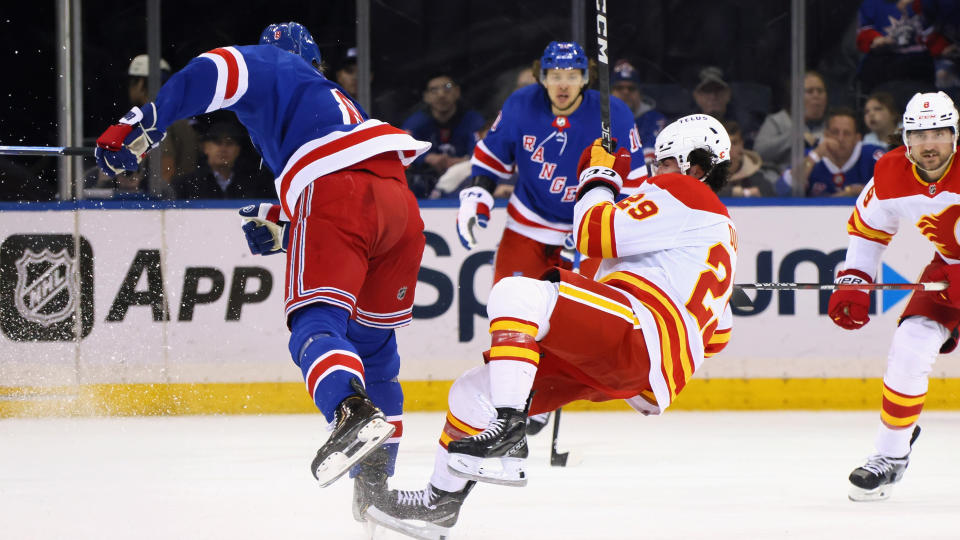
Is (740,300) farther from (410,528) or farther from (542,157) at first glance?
(542,157)

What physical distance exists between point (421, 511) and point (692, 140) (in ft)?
3.53

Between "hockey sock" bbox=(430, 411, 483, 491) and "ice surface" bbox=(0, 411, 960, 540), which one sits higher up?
"hockey sock" bbox=(430, 411, 483, 491)

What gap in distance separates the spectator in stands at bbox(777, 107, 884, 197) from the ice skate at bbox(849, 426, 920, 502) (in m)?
2.39

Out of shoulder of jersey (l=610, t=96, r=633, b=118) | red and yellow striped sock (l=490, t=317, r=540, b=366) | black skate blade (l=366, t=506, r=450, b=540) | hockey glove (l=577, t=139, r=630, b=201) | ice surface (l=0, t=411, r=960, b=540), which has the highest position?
shoulder of jersey (l=610, t=96, r=633, b=118)

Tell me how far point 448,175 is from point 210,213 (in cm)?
107

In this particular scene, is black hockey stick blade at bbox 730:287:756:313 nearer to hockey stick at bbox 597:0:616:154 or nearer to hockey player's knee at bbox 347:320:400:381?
hockey stick at bbox 597:0:616:154

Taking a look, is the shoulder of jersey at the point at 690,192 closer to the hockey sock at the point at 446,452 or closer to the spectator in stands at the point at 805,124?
the hockey sock at the point at 446,452

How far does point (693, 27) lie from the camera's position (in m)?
6.31

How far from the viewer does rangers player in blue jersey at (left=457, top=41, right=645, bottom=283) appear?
495cm

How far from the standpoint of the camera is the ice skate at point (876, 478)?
392 centimetres

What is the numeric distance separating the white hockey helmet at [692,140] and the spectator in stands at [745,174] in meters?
2.85

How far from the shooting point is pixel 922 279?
13.6ft

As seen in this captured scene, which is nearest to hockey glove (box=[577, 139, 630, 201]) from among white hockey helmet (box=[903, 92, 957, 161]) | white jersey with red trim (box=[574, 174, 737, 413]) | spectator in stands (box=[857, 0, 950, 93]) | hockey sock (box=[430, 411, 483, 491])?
white jersey with red trim (box=[574, 174, 737, 413])

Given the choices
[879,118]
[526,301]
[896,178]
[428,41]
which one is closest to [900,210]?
[896,178]
